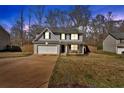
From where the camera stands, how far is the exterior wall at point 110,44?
33.6 meters

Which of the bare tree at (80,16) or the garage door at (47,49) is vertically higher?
the bare tree at (80,16)

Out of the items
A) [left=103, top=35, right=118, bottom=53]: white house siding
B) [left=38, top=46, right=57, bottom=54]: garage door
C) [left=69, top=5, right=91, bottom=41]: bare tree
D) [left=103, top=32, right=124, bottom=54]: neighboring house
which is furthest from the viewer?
[left=103, top=35, right=118, bottom=53]: white house siding

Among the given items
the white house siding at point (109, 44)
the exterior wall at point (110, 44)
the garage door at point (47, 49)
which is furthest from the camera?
the white house siding at point (109, 44)

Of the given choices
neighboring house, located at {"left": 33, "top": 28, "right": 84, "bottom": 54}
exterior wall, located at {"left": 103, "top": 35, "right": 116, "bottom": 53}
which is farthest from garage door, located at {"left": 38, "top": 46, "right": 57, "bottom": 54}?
exterior wall, located at {"left": 103, "top": 35, "right": 116, "bottom": 53}

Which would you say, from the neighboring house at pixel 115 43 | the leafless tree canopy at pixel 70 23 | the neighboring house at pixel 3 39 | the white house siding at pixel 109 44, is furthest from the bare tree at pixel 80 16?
the neighboring house at pixel 3 39

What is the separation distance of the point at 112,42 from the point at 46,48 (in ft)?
43.5

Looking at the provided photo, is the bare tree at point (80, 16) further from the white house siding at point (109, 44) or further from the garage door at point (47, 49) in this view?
the garage door at point (47, 49)

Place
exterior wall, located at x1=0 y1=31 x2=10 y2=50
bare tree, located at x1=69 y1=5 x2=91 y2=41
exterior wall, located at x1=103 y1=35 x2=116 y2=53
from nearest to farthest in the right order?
bare tree, located at x1=69 y1=5 x2=91 y2=41, exterior wall, located at x1=0 y1=31 x2=10 y2=50, exterior wall, located at x1=103 y1=35 x2=116 y2=53

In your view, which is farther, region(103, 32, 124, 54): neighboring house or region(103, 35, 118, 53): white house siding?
region(103, 35, 118, 53): white house siding

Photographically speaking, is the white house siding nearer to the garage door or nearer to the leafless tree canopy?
the leafless tree canopy

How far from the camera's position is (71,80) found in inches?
405

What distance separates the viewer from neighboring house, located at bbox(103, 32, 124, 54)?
32094 mm

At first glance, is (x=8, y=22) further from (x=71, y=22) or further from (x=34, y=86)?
(x=34, y=86)
